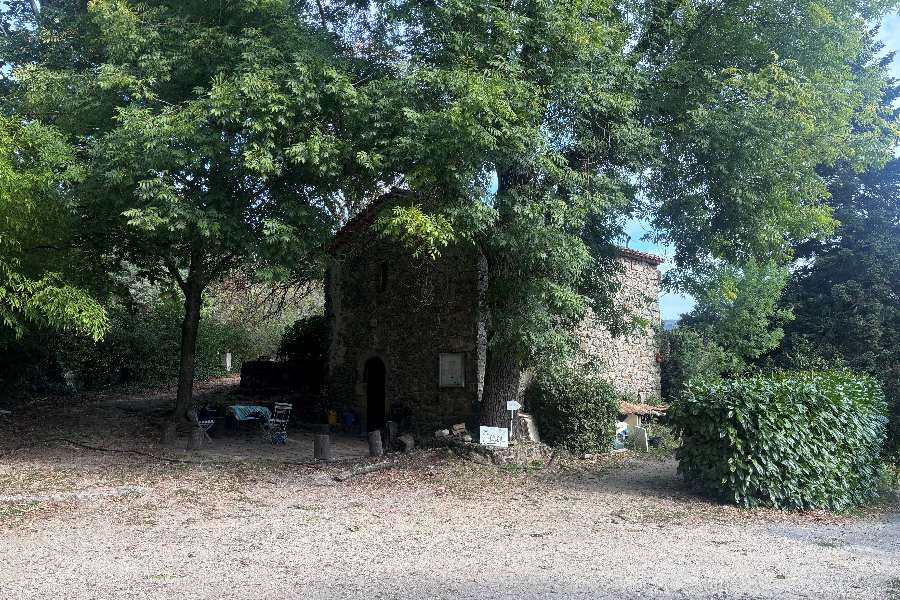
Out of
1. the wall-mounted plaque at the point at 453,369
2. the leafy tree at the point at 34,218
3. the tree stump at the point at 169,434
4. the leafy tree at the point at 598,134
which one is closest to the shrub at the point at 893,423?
the leafy tree at the point at 598,134

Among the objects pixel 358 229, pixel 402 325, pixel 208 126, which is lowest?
pixel 402 325

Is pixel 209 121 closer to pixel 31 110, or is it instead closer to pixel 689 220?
pixel 31 110

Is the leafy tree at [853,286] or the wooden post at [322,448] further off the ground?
the leafy tree at [853,286]

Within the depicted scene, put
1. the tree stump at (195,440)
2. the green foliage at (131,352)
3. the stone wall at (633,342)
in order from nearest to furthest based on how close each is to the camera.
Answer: the tree stump at (195,440)
the stone wall at (633,342)
the green foliage at (131,352)

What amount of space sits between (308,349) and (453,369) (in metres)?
6.74

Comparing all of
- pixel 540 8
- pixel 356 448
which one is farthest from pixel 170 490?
pixel 540 8

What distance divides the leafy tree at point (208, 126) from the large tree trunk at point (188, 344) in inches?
63.8

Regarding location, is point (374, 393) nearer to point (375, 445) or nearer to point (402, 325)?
point (402, 325)

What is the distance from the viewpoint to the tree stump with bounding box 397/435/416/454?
1085cm

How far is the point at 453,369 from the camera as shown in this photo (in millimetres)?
12141

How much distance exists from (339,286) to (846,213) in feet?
49.0

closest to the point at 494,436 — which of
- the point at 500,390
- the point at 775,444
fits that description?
the point at 500,390

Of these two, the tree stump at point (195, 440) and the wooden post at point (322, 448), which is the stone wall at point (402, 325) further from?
the tree stump at point (195, 440)

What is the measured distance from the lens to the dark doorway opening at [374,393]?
14398 millimetres
